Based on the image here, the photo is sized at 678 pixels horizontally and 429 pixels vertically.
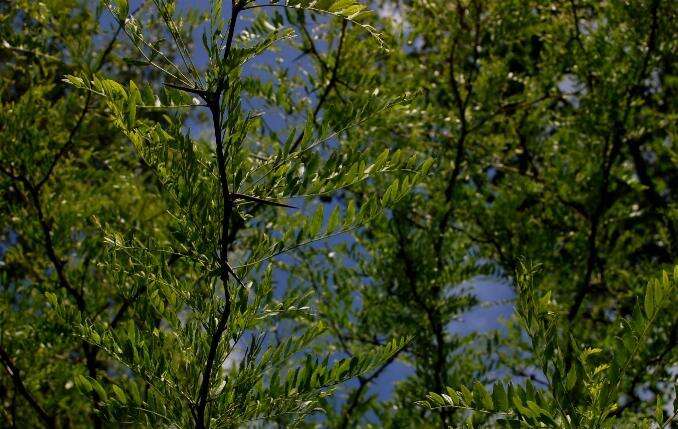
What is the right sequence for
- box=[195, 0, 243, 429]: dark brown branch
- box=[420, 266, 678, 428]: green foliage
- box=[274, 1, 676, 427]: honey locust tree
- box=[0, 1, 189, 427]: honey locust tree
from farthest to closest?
box=[274, 1, 676, 427]: honey locust tree, box=[0, 1, 189, 427]: honey locust tree, box=[195, 0, 243, 429]: dark brown branch, box=[420, 266, 678, 428]: green foliage

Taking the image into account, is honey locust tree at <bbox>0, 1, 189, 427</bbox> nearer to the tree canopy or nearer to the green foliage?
the tree canopy

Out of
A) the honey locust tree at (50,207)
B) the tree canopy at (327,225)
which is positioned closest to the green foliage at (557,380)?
the tree canopy at (327,225)

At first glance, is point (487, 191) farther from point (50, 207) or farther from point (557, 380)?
point (557, 380)

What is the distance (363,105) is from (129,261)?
0.81 meters

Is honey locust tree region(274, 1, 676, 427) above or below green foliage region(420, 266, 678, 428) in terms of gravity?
above

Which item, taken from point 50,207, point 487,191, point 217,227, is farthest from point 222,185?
point 487,191

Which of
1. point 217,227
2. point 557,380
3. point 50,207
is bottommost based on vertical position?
point 557,380

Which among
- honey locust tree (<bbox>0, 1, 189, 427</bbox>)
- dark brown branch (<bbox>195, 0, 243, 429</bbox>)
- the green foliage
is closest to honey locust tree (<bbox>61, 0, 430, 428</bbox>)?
dark brown branch (<bbox>195, 0, 243, 429</bbox>)

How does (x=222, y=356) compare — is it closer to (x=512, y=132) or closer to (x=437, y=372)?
(x=437, y=372)

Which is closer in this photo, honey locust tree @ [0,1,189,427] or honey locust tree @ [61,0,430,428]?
honey locust tree @ [61,0,430,428]

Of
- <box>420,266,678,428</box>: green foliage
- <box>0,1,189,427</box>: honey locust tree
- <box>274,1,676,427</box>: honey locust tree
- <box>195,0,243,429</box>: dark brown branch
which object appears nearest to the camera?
<box>420,266,678,428</box>: green foliage

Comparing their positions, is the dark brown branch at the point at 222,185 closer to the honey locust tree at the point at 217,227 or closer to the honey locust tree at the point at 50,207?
the honey locust tree at the point at 217,227

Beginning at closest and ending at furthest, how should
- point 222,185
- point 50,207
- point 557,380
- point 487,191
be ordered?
point 557,380
point 222,185
point 50,207
point 487,191

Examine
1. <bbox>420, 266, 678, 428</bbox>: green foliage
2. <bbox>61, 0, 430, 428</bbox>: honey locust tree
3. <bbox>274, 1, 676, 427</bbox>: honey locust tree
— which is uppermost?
<bbox>274, 1, 676, 427</bbox>: honey locust tree
